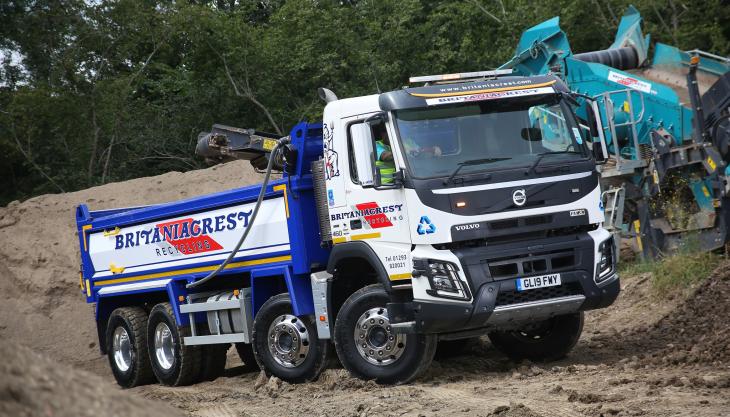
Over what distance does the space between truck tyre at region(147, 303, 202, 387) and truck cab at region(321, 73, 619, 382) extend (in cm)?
322

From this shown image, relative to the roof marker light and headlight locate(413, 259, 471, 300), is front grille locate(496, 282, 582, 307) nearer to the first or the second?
headlight locate(413, 259, 471, 300)

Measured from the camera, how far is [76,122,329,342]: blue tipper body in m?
10.5

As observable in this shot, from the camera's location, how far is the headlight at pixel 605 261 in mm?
9641

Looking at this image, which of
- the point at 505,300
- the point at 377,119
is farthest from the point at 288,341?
the point at 377,119

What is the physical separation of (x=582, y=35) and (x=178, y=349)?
17097mm

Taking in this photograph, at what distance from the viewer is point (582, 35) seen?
26406 mm

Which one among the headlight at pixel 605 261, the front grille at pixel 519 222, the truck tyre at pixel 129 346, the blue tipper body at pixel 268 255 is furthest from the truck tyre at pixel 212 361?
the headlight at pixel 605 261

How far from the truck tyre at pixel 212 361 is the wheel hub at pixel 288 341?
1963 millimetres

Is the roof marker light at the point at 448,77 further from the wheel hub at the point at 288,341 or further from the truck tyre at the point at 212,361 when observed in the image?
the truck tyre at the point at 212,361

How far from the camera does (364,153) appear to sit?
967 centimetres

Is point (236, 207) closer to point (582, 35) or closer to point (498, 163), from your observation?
point (498, 163)

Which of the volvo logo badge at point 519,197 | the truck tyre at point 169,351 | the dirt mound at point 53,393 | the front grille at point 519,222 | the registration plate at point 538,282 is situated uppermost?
the volvo logo badge at point 519,197

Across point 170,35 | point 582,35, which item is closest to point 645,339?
point 582,35

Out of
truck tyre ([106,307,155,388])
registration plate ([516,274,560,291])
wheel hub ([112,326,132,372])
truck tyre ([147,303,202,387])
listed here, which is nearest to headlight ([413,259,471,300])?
registration plate ([516,274,560,291])
